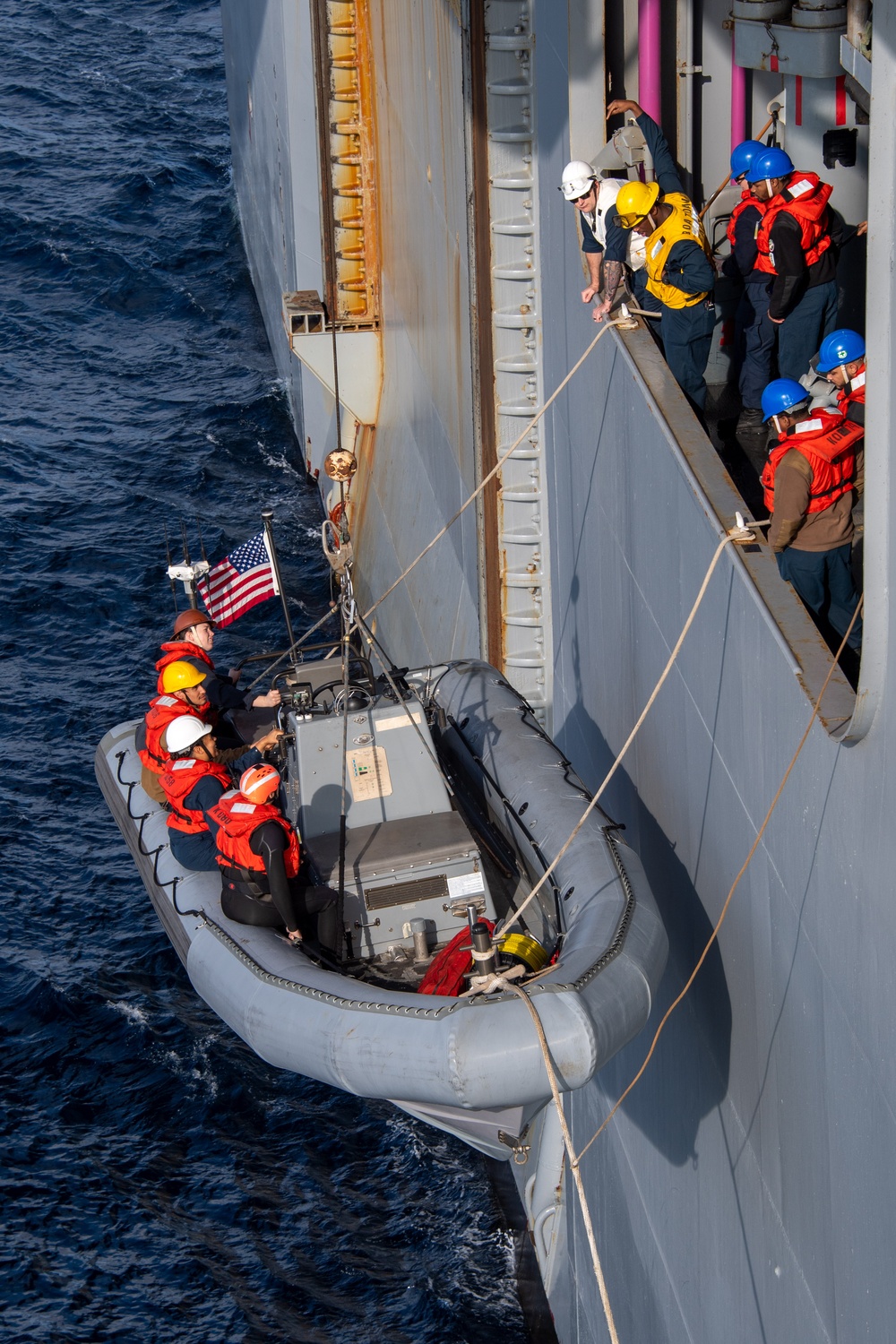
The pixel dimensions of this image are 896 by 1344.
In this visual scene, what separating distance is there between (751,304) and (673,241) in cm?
71

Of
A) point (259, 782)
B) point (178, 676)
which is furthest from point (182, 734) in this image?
point (259, 782)

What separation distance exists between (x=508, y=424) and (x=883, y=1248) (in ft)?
22.1

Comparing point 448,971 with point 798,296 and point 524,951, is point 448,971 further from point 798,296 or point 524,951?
point 798,296

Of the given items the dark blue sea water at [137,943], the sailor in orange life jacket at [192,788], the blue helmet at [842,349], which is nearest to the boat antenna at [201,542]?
the dark blue sea water at [137,943]

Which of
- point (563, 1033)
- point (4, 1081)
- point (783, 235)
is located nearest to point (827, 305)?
point (783, 235)

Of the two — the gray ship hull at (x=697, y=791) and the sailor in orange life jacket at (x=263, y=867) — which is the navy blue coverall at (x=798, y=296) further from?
the sailor in orange life jacket at (x=263, y=867)

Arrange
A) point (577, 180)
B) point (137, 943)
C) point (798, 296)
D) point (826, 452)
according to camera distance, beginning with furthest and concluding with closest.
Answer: point (137, 943) < point (577, 180) < point (798, 296) < point (826, 452)

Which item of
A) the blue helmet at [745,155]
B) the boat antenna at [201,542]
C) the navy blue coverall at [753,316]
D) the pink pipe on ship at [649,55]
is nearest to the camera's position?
the blue helmet at [745,155]

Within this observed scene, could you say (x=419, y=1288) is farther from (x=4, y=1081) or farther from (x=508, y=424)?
(x=508, y=424)

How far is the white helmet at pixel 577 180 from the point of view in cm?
803

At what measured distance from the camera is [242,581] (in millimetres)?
11383

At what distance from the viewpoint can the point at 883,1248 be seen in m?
4.98

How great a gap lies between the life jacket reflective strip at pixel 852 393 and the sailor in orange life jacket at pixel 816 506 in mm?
327

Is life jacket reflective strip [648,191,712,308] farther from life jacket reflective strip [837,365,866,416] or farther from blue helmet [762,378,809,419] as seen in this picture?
blue helmet [762,378,809,419]
